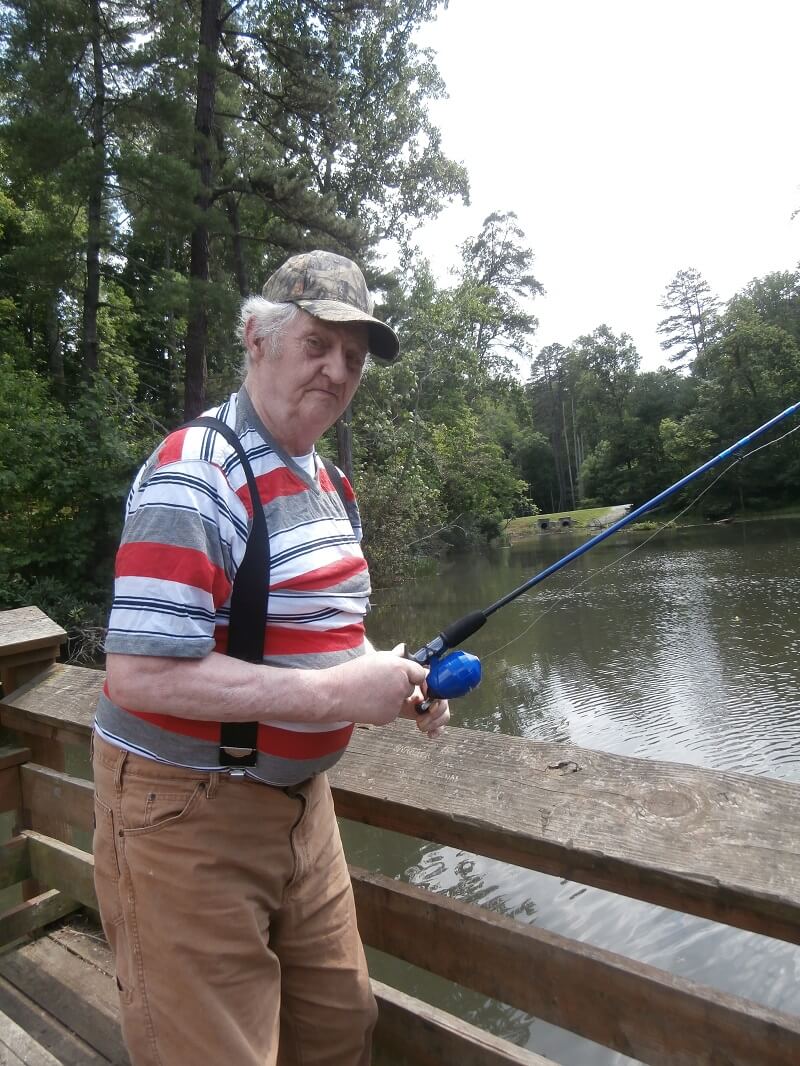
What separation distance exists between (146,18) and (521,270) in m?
25.4

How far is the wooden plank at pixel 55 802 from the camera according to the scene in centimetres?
217

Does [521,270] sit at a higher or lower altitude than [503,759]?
higher

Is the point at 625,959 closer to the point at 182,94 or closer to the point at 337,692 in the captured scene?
the point at 337,692

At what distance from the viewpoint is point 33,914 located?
7.57 feet

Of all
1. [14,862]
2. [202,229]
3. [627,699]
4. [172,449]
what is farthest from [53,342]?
[172,449]

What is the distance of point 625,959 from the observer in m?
1.23

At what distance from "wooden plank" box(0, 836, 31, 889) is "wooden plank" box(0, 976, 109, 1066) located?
0.33 metres

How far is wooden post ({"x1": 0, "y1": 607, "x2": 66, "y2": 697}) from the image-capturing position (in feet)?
7.73

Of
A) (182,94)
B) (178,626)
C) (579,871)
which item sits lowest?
(579,871)

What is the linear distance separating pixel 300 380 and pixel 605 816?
94cm

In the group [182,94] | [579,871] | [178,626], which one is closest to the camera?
[178,626]

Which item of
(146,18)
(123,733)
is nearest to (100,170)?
(146,18)

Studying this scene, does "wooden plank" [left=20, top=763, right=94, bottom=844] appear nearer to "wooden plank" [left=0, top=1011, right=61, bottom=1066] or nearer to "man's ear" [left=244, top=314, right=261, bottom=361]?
"wooden plank" [left=0, top=1011, right=61, bottom=1066]

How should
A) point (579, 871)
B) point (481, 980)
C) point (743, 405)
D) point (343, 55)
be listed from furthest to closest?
1. point (743, 405)
2. point (343, 55)
3. point (481, 980)
4. point (579, 871)
